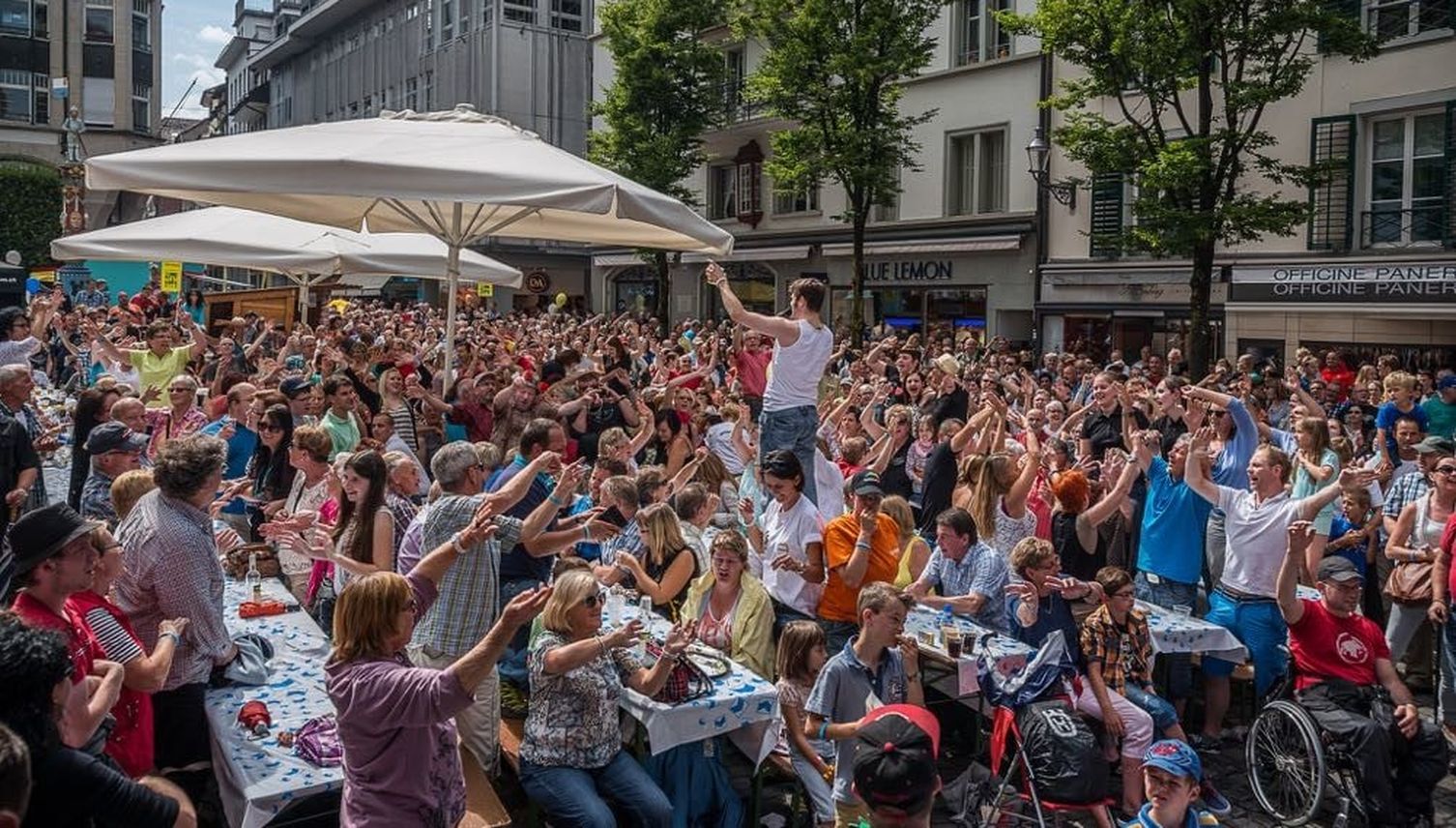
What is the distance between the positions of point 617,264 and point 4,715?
36.6m

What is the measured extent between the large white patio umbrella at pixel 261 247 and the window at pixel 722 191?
19797mm

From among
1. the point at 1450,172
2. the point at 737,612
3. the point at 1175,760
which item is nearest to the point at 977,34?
the point at 1450,172

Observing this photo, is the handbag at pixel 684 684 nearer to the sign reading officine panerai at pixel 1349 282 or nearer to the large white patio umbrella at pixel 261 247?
the large white patio umbrella at pixel 261 247

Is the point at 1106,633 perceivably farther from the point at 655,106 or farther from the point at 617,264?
the point at 617,264

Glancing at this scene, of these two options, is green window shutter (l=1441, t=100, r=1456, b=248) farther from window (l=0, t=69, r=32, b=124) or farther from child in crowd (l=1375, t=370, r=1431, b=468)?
window (l=0, t=69, r=32, b=124)

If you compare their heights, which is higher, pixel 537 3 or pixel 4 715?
pixel 537 3

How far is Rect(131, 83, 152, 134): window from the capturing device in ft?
199

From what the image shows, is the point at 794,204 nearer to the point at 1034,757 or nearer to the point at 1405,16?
the point at 1405,16

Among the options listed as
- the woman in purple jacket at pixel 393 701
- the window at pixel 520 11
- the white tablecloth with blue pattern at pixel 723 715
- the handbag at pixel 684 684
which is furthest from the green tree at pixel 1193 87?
the window at pixel 520 11

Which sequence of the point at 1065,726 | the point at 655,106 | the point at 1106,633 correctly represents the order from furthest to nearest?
the point at 655,106 → the point at 1106,633 → the point at 1065,726

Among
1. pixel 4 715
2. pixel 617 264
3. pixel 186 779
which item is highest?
pixel 617 264

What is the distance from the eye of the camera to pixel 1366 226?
19859mm

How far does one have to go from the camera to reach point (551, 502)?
226 inches

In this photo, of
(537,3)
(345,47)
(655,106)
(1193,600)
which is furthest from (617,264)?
(1193,600)
